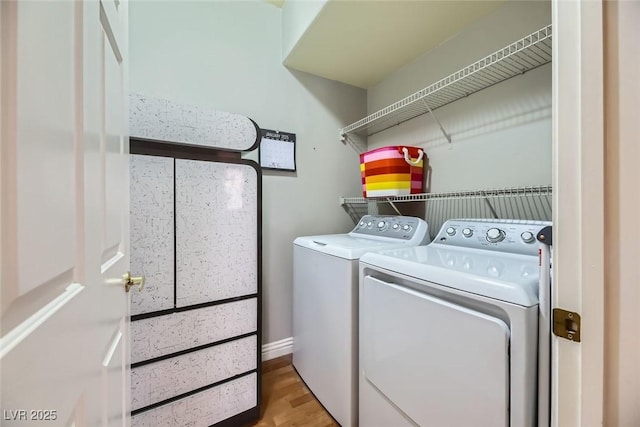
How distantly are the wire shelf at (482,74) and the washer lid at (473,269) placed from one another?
868 millimetres

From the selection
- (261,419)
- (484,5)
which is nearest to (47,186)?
(261,419)

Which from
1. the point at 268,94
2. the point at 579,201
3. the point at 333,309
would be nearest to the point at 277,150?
the point at 268,94

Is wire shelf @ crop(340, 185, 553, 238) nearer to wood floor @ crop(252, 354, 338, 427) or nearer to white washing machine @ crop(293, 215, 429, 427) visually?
white washing machine @ crop(293, 215, 429, 427)

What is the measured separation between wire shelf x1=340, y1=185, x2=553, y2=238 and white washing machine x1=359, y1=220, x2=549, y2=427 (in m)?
0.19

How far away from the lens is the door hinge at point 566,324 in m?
0.48

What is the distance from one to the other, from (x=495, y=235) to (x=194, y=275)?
145 centimetres

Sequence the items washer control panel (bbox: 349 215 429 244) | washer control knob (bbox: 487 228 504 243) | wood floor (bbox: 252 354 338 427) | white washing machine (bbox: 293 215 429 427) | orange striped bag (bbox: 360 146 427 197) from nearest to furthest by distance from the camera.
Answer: washer control knob (bbox: 487 228 504 243) → white washing machine (bbox: 293 215 429 427) → wood floor (bbox: 252 354 338 427) → washer control panel (bbox: 349 215 429 244) → orange striped bag (bbox: 360 146 427 197)

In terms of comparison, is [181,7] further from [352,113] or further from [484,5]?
[484,5]

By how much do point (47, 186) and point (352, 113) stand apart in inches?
91.5

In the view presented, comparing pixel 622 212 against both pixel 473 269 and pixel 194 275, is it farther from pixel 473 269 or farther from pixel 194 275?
pixel 194 275

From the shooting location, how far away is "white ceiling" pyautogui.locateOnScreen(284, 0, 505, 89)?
143cm

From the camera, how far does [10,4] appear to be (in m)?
0.24

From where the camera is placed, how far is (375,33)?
1646 millimetres

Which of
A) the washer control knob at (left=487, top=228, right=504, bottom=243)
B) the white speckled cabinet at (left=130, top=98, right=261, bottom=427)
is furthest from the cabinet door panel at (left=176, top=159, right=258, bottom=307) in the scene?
the washer control knob at (left=487, top=228, right=504, bottom=243)
